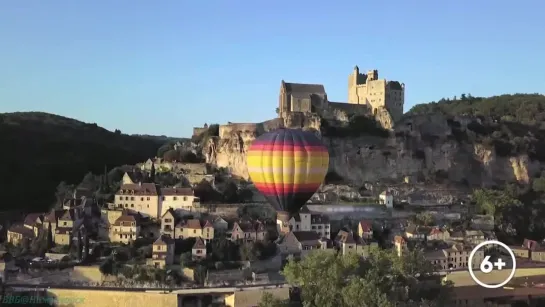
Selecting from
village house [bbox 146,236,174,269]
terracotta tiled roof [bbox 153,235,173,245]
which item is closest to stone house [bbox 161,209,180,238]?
terracotta tiled roof [bbox 153,235,173,245]

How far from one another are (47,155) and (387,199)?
35118 millimetres

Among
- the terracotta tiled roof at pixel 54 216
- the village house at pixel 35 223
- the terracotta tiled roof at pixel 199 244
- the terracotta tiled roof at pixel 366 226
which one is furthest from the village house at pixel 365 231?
the village house at pixel 35 223

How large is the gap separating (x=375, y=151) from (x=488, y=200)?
324 inches

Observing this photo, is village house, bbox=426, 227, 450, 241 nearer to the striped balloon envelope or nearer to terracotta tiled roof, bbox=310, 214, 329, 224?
terracotta tiled roof, bbox=310, 214, 329, 224

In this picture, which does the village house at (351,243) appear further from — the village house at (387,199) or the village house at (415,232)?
the village house at (387,199)

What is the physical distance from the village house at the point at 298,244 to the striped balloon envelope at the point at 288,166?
209cm

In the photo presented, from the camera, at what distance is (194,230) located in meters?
30.6

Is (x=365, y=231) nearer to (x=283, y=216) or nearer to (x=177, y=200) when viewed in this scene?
(x=283, y=216)

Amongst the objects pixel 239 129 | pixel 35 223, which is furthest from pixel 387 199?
pixel 35 223

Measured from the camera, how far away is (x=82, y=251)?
95.0ft

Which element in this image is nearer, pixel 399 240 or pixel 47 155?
pixel 399 240

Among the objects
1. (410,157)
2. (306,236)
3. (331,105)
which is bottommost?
(306,236)

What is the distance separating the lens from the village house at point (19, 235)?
31.5 meters

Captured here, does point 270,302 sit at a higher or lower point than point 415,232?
lower
